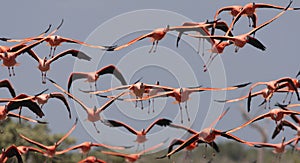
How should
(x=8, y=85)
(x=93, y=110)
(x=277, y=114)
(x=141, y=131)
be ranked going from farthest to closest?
(x=141, y=131) → (x=8, y=85) → (x=93, y=110) → (x=277, y=114)

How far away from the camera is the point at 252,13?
17.1 m

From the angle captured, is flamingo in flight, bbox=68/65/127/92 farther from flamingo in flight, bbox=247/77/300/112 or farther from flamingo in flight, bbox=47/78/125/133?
flamingo in flight, bbox=247/77/300/112

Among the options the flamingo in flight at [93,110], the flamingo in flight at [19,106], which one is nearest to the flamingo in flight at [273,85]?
the flamingo in flight at [93,110]

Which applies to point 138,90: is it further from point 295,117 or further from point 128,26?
point 295,117

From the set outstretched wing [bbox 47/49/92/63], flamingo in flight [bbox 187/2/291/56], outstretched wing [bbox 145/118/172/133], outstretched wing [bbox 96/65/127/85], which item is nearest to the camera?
flamingo in flight [bbox 187/2/291/56]

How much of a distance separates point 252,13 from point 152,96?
2.72 metres

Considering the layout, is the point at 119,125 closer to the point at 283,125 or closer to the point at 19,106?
the point at 19,106

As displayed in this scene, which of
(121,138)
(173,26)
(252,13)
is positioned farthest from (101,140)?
(252,13)

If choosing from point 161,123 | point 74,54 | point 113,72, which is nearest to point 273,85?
point 161,123

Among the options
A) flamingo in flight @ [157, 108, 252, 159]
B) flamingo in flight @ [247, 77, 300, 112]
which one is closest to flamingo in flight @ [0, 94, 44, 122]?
flamingo in flight @ [157, 108, 252, 159]

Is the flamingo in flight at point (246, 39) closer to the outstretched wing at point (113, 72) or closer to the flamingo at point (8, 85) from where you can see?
the outstretched wing at point (113, 72)

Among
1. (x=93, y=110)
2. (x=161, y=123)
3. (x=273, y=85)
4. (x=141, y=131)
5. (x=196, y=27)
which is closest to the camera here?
(x=196, y=27)

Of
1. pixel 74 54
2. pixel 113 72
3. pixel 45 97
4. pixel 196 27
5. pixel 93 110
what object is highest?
pixel 196 27

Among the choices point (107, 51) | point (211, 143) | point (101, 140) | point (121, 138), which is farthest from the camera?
point (121, 138)
